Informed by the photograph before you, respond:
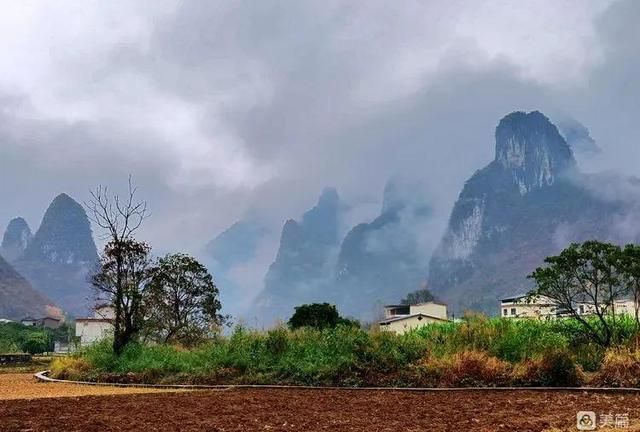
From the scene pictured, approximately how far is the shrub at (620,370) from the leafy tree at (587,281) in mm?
1802

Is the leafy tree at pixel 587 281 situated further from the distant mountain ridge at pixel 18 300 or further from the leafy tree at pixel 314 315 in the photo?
the distant mountain ridge at pixel 18 300

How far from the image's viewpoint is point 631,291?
15.0 metres

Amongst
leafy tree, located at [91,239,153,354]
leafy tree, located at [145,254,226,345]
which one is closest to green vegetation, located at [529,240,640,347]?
leafy tree, located at [91,239,153,354]

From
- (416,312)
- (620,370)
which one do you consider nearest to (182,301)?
(620,370)

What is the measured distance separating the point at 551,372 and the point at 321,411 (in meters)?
5.33

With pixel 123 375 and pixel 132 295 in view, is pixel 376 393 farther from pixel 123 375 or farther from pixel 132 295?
pixel 132 295

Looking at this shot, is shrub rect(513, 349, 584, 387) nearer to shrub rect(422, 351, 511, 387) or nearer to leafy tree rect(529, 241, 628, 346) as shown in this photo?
shrub rect(422, 351, 511, 387)

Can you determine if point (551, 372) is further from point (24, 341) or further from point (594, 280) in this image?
point (24, 341)

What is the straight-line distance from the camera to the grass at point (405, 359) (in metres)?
12.8

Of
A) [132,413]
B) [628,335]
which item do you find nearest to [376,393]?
[132,413]

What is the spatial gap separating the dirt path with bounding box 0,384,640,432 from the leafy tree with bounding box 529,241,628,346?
4.07 meters

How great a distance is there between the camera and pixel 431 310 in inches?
3233

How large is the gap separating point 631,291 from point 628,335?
1.12 m

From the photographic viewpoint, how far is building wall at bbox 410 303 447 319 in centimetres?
8115
